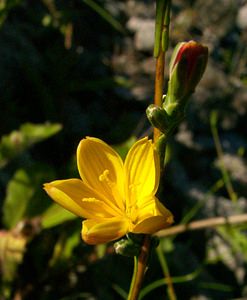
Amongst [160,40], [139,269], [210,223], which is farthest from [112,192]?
[210,223]

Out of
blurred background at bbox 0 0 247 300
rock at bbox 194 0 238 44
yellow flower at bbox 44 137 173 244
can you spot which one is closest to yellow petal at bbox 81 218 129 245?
yellow flower at bbox 44 137 173 244

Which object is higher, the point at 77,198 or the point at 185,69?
the point at 185,69

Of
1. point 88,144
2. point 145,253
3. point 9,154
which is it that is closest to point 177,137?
point 9,154

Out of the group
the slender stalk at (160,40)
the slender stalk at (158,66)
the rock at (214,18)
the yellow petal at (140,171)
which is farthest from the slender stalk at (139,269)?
the rock at (214,18)

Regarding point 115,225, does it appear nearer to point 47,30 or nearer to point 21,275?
point 21,275

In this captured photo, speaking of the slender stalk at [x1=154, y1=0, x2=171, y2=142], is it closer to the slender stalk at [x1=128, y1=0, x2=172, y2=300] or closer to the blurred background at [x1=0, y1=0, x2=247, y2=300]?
the slender stalk at [x1=128, y1=0, x2=172, y2=300]

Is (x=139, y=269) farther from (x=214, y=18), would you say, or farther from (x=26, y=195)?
(x=214, y=18)
